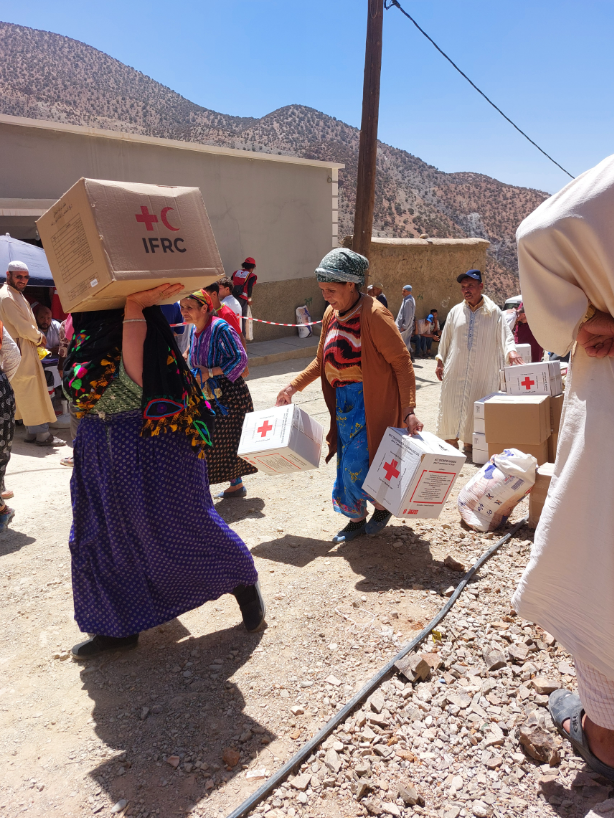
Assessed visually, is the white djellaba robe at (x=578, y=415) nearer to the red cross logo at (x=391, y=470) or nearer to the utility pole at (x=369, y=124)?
the red cross logo at (x=391, y=470)

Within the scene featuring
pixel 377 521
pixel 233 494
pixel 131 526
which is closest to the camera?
pixel 131 526

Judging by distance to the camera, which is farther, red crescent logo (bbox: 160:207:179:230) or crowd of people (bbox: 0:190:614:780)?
red crescent logo (bbox: 160:207:179:230)

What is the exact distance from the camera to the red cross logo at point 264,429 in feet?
12.1

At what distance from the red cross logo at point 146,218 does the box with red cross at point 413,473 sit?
182 centimetres

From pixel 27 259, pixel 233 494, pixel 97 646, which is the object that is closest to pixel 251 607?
pixel 97 646

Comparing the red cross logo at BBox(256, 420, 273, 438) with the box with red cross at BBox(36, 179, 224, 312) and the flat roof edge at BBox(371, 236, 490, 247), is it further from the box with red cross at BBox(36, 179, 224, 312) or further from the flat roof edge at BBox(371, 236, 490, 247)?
the flat roof edge at BBox(371, 236, 490, 247)

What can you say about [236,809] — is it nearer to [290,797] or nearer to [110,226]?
[290,797]

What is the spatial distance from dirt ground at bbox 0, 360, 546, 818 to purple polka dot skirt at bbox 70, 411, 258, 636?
33 cm

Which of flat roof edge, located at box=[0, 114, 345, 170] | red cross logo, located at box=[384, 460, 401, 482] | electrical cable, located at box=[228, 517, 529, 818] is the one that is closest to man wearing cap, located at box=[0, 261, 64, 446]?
flat roof edge, located at box=[0, 114, 345, 170]

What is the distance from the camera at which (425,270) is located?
14039 millimetres

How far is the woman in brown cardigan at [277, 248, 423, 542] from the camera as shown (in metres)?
3.66

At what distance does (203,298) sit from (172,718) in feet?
9.04

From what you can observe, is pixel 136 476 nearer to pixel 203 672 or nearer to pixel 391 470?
pixel 203 672

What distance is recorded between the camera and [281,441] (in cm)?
355
